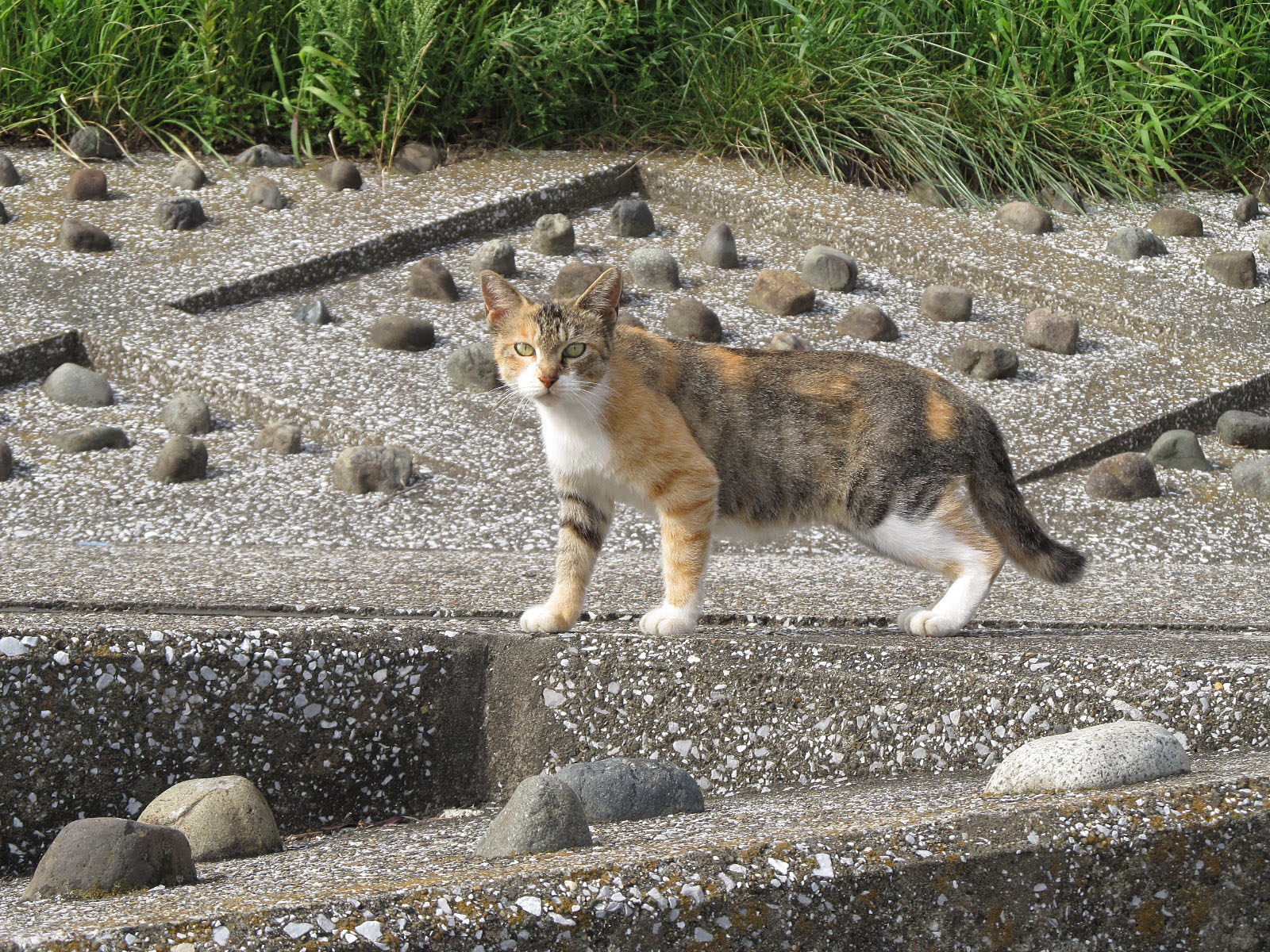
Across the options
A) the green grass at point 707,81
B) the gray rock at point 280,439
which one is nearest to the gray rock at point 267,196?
the green grass at point 707,81

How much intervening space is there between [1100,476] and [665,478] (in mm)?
1721

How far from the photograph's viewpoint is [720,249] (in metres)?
4.99

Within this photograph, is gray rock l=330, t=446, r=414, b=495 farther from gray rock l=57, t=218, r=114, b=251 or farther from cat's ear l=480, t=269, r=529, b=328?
gray rock l=57, t=218, r=114, b=251

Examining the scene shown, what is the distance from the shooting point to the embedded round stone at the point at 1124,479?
12.6 feet

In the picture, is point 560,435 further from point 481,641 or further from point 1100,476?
point 1100,476

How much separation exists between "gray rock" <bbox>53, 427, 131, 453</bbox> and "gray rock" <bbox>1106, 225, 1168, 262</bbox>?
352cm

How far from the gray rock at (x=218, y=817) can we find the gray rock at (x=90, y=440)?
1983 millimetres

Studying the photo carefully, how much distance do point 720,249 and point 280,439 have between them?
6.05 feet

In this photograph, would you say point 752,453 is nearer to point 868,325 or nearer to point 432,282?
point 868,325

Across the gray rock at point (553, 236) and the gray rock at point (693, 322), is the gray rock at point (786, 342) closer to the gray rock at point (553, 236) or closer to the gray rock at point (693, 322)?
the gray rock at point (693, 322)

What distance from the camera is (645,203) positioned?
5332 millimetres

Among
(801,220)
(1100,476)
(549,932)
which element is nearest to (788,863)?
(549,932)

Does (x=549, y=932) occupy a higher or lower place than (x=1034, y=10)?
lower

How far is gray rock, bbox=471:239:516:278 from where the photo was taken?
472 cm
